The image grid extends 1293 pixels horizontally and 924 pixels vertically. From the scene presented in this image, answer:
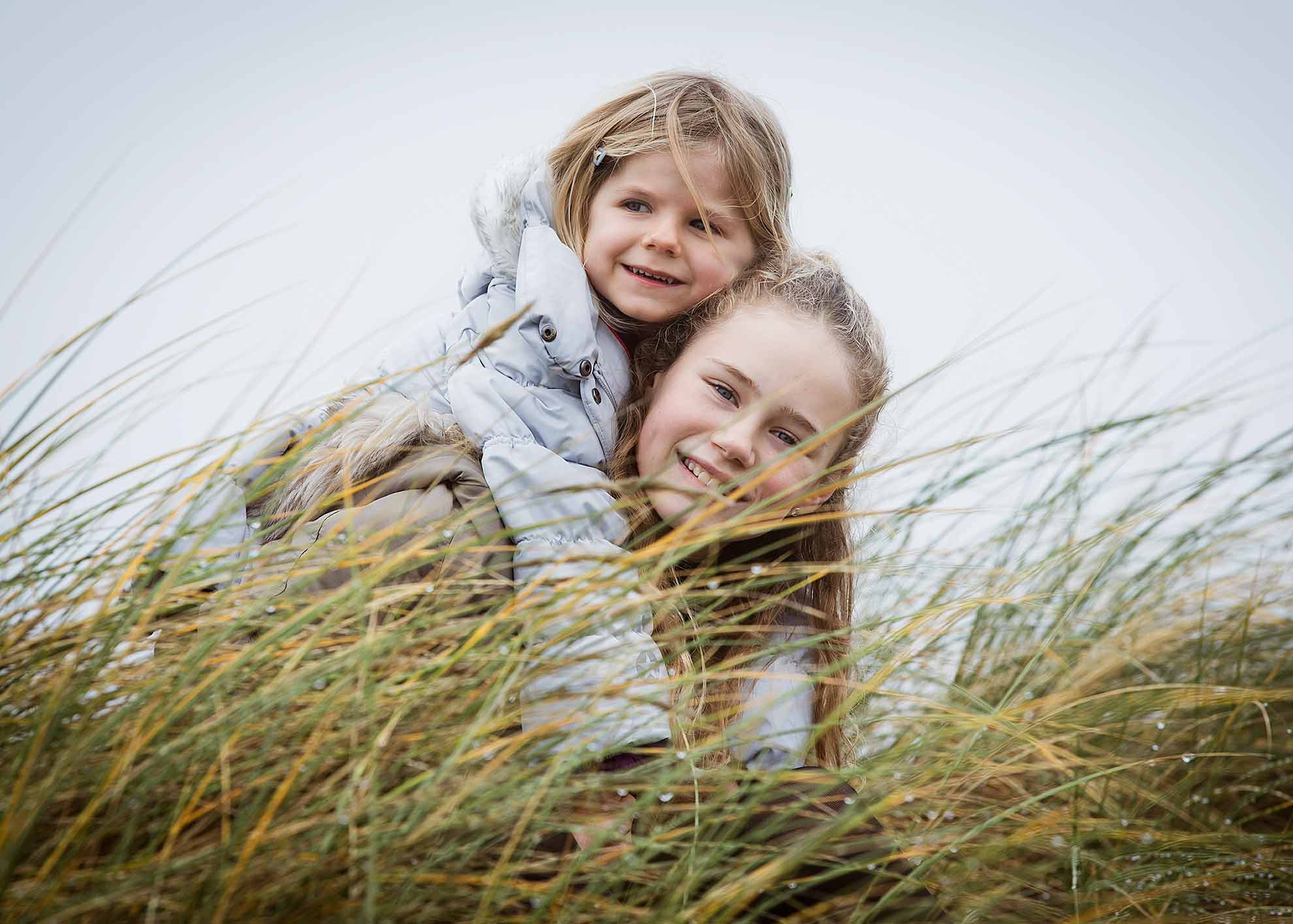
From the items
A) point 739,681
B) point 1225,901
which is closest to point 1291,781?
point 1225,901

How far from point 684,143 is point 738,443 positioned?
65 cm

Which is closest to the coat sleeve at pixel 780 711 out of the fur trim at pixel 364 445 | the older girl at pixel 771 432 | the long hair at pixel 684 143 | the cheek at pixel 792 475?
the older girl at pixel 771 432

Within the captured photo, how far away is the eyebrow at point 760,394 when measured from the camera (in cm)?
178

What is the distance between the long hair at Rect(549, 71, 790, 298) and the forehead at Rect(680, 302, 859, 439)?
0.84 ft

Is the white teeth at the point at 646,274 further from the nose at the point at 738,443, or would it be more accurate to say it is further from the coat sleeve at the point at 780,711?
the coat sleeve at the point at 780,711

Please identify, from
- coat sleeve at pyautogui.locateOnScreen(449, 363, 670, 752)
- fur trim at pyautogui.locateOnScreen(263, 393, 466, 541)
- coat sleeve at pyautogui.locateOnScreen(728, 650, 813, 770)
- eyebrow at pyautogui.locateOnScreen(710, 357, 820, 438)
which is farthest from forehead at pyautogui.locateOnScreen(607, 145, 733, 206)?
coat sleeve at pyautogui.locateOnScreen(728, 650, 813, 770)

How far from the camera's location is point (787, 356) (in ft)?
5.98

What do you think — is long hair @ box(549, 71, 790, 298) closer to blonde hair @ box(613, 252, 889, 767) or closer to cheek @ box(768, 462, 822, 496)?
blonde hair @ box(613, 252, 889, 767)

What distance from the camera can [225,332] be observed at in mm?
1407

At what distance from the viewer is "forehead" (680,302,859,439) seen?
5.92ft

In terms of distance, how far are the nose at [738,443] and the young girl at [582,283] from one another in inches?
8.2

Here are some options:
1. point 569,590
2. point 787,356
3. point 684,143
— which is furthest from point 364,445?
point 684,143

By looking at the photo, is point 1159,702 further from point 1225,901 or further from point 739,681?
point 739,681

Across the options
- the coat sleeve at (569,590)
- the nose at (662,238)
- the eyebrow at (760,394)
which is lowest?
the coat sleeve at (569,590)
